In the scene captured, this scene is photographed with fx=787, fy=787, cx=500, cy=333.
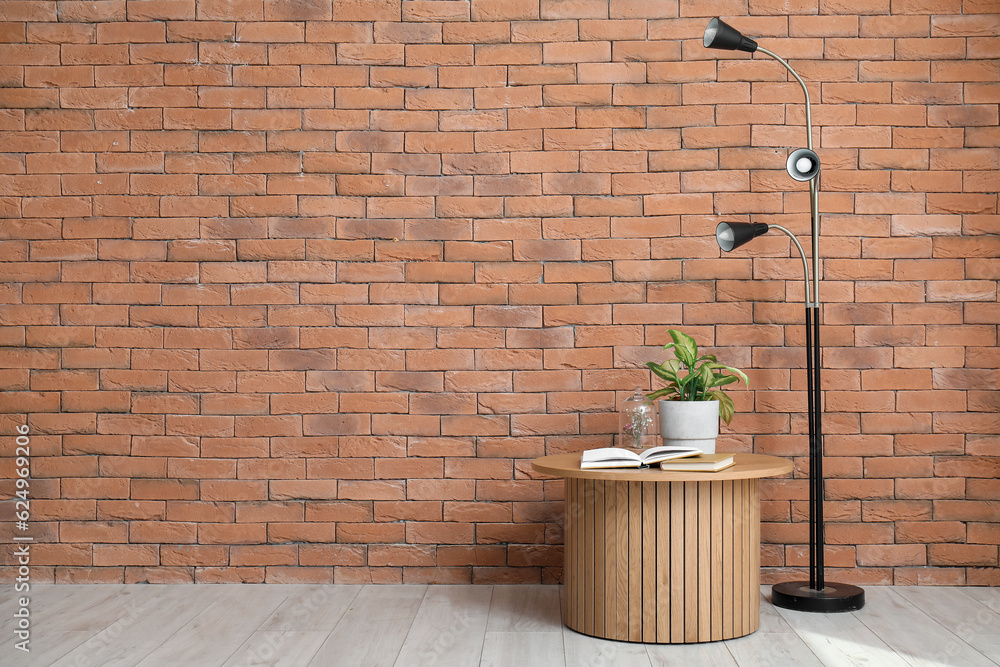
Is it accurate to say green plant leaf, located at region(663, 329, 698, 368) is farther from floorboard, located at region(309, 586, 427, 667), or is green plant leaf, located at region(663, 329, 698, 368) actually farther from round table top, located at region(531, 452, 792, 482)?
floorboard, located at region(309, 586, 427, 667)

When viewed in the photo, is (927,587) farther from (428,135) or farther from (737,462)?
(428,135)

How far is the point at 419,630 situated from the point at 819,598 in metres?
1.34

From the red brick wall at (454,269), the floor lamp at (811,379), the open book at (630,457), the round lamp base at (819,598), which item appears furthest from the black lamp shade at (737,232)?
the round lamp base at (819,598)

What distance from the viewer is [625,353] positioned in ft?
10.0

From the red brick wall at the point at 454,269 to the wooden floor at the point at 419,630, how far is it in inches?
6.7

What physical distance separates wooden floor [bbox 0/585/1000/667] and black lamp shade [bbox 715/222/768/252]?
1262mm

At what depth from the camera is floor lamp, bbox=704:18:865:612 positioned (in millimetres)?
2645

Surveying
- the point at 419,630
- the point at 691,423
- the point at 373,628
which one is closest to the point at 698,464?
the point at 691,423

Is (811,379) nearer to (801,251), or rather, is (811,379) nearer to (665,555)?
(801,251)

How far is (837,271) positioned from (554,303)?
1.10 metres

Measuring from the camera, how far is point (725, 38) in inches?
104

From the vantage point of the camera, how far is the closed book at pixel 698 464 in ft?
7.58

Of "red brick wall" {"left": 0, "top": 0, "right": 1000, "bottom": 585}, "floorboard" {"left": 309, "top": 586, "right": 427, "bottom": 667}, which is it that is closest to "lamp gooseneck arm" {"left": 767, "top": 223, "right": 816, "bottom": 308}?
"red brick wall" {"left": 0, "top": 0, "right": 1000, "bottom": 585}

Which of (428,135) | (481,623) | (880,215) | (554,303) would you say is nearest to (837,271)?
(880,215)
